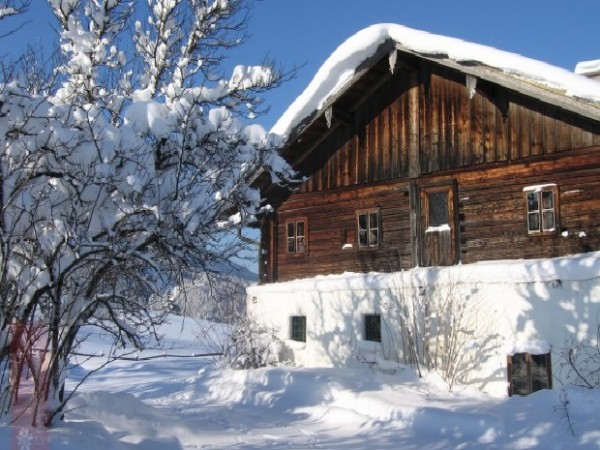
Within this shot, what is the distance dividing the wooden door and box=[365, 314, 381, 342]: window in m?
1.83

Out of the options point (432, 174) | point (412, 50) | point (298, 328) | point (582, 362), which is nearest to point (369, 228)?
point (432, 174)

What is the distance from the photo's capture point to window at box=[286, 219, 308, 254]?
1627 cm

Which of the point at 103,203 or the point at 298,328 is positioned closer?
the point at 103,203

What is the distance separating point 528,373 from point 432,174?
4973 millimetres

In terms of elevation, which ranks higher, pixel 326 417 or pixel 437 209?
pixel 437 209

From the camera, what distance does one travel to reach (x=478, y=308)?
1226 cm

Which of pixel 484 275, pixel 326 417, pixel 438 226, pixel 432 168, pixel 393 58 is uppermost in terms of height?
pixel 393 58

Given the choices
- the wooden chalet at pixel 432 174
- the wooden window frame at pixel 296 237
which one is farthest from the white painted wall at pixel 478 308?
the wooden window frame at pixel 296 237

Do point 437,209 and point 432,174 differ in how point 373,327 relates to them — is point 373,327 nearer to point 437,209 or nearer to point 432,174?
point 437,209

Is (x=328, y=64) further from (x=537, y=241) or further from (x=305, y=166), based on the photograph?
(x=537, y=241)

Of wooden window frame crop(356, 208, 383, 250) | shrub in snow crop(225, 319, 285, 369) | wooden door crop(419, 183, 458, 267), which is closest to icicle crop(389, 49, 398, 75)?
wooden door crop(419, 183, 458, 267)

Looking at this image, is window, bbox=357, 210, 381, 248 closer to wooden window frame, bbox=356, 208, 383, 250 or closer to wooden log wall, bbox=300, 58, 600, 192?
wooden window frame, bbox=356, 208, 383, 250

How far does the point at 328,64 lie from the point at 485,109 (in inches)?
163

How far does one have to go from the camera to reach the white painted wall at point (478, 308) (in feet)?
36.6
